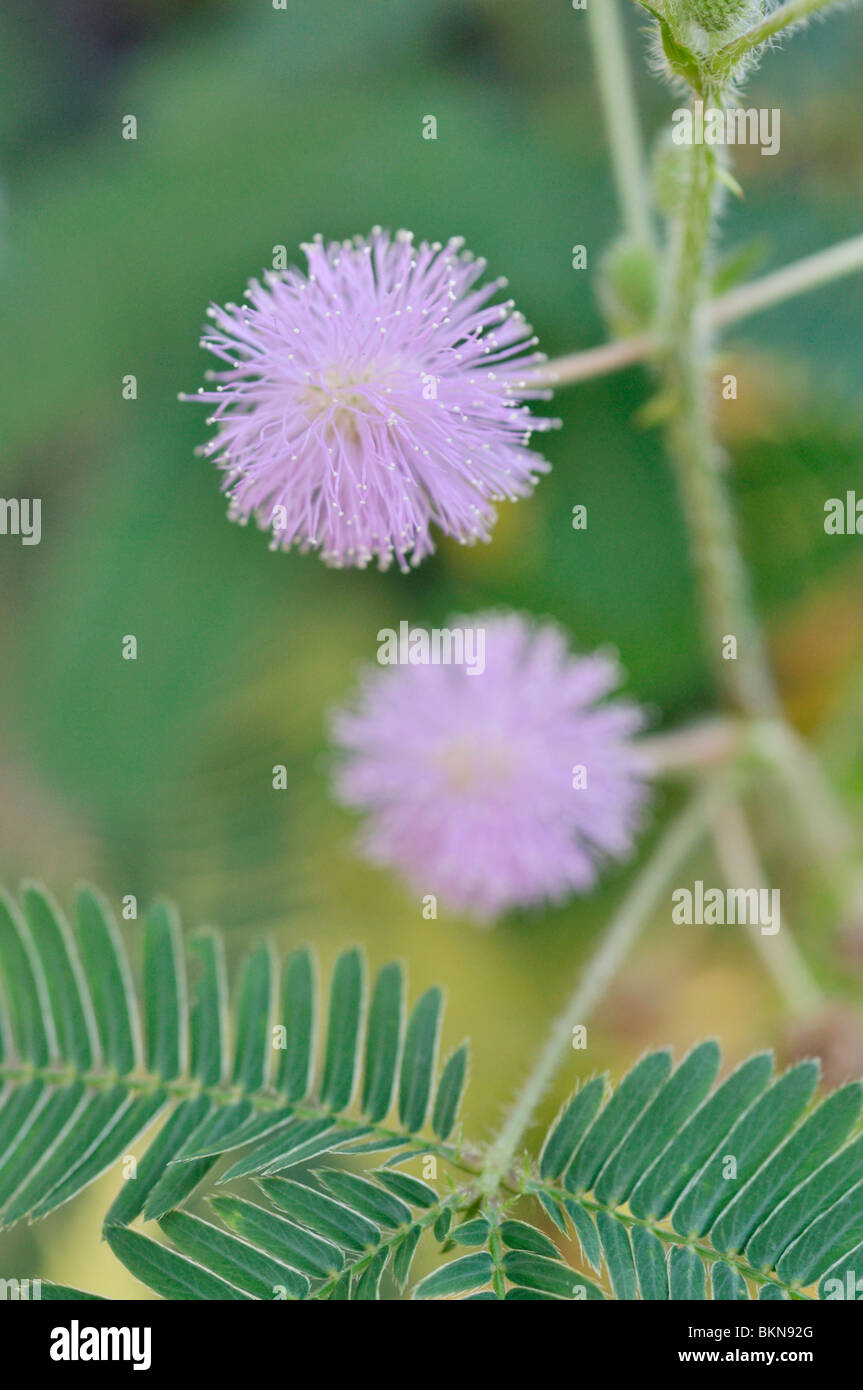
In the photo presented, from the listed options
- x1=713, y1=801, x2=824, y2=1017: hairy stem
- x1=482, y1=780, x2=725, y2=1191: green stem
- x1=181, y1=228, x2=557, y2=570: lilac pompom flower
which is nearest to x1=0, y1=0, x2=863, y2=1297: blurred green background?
x1=713, y1=801, x2=824, y2=1017: hairy stem

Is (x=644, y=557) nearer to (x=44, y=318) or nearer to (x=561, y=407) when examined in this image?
(x=561, y=407)

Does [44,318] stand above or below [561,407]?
above

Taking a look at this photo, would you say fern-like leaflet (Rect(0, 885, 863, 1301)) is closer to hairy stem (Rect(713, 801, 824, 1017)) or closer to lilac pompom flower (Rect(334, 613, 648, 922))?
lilac pompom flower (Rect(334, 613, 648, 922))

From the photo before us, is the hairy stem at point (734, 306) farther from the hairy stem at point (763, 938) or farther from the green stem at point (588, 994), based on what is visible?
the hairy stem at point (763, 938)

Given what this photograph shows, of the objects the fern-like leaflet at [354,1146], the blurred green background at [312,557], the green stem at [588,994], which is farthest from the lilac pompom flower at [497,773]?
the blurred green background at [312,557]

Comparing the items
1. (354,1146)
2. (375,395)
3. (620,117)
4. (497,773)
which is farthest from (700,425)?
(354,1146)

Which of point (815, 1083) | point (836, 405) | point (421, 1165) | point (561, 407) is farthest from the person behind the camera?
point (561, 407)

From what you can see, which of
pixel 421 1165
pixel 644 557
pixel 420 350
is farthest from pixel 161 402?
pixel 421 1165
